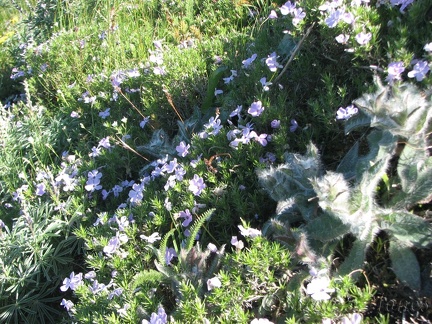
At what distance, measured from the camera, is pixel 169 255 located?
90.4 inches

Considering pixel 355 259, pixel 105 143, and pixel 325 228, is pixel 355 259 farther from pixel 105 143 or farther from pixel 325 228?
pixel 105 143

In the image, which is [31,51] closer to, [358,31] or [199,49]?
[199,49]

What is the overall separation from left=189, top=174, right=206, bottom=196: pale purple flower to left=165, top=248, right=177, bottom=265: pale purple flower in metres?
0.32

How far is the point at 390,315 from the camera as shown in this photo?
1.88 meters

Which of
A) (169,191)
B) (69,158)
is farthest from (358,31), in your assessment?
(69,158)

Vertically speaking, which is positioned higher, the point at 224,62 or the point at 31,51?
the point at 224,62

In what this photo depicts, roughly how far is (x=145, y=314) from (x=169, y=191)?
737 millimetres

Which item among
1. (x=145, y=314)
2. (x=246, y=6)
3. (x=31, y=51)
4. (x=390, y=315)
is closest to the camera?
(x=390, y=315)

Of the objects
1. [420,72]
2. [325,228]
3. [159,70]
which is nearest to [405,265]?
[325,228]

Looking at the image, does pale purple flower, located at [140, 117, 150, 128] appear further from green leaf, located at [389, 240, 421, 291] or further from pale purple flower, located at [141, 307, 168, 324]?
green leaf, located at [389, 240, 421, 291]

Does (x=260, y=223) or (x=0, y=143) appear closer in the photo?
(x=260, y=223)

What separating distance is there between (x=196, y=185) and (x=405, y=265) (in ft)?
3.61

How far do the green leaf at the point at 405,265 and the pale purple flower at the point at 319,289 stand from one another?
0.35 m

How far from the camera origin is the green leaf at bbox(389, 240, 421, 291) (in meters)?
1.88
